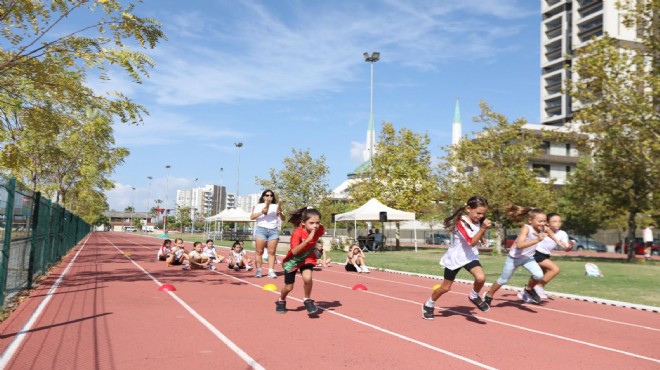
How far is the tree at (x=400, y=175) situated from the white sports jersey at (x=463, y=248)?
98.2 ft

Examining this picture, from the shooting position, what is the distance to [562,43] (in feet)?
268

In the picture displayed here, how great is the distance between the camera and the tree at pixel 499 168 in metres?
30.2

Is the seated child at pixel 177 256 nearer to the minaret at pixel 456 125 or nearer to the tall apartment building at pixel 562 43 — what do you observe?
the tall apartment building at pixel 562 43

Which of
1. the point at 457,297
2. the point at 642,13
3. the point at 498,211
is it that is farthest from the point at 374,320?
the point at 498,211

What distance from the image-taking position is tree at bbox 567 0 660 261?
21.7m

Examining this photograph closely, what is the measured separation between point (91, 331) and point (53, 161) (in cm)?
2002

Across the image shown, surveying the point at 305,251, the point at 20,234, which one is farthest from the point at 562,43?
the point at 20,234

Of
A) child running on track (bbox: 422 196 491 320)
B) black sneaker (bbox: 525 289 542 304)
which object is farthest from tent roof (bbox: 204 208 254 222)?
child running on track (bbox: 422 196 491 320)

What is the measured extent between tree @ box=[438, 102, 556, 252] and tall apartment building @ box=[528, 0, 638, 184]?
36.5 m

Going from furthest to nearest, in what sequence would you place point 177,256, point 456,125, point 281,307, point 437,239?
point 456,125 → point 437,239 → point 177,256 → point 281,307

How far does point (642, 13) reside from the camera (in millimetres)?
21859

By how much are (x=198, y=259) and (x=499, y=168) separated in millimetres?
21826

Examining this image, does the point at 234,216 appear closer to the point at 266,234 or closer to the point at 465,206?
the point at 266,234

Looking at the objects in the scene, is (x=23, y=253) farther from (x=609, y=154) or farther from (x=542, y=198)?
(x=542, y=198)
